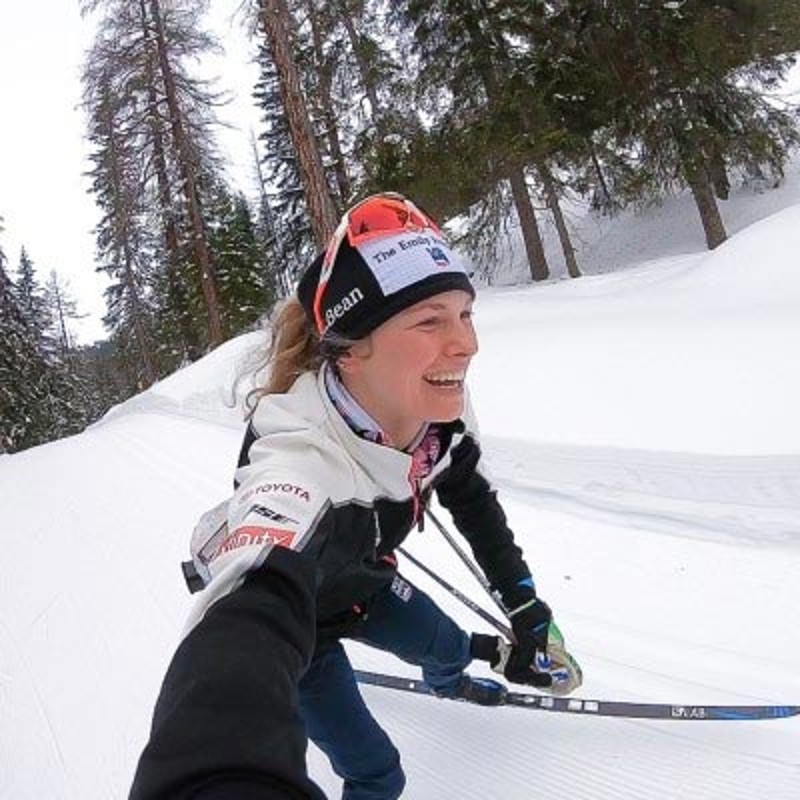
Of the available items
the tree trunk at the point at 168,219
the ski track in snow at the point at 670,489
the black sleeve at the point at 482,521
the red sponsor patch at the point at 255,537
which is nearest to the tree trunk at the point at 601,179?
the ski track in snow at the point at 670,489

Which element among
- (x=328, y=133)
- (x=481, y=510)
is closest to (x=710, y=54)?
(x=328, y=133)

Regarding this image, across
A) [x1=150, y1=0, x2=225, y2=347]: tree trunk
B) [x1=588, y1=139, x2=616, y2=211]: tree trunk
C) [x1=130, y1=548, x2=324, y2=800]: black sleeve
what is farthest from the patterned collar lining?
[x1=150, y1=0, x2=225, y2=347]: tree trunk

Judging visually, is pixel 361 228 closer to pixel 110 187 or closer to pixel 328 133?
pixel 328 133

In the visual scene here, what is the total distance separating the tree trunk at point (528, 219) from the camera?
15.6 metres

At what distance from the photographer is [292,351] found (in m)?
2.21

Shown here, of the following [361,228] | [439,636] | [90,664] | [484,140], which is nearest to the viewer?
[361,228]

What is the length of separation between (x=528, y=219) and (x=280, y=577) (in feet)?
52.3

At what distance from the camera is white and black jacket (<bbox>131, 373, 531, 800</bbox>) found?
987 mm

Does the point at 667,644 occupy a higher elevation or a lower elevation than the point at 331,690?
lower

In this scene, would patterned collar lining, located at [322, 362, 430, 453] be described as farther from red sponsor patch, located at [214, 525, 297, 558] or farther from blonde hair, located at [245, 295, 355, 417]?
red sponsor patch, located at [214, 525, 297, 558]

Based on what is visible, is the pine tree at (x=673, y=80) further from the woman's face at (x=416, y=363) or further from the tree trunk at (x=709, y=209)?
the woman's face at (x=416, y=363)

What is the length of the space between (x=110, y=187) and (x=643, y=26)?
21.5 meters

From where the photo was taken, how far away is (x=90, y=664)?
3781 millimetres

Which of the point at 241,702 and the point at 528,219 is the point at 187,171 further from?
the point at 241,702
